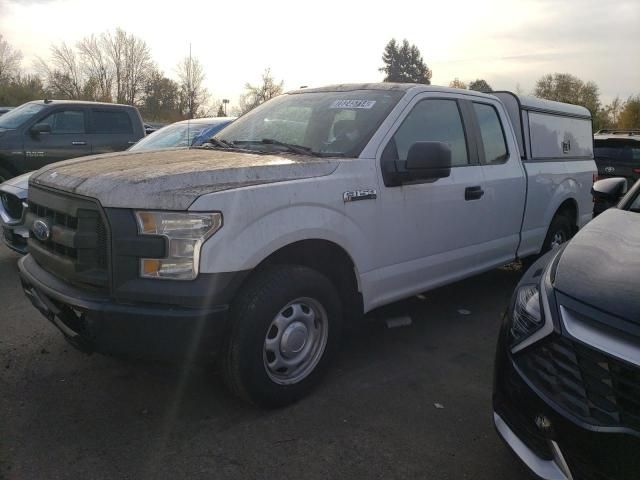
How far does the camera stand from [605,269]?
2.33 meters

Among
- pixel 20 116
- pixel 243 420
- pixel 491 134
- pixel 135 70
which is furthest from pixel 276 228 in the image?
pixel 135 70

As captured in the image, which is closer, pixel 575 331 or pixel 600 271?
pixel 575 331

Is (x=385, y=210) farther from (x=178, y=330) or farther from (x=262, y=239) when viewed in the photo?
(x=178, y=330)

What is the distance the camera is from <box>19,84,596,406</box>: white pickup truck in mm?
2562

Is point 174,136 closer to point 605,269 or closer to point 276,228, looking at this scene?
point 276,228

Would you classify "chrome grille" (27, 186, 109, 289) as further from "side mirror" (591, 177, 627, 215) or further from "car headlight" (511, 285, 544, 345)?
"side mirror" (591, 177, 627, 215)

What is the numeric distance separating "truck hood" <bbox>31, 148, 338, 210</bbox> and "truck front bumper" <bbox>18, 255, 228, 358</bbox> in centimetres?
44

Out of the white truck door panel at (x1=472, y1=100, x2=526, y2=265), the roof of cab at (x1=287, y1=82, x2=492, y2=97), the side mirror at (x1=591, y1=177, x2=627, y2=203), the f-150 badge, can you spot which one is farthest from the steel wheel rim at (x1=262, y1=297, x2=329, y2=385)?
the side mirror at (x1=591, y1=177, x2=627, y2=203)

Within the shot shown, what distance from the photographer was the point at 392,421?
296 centimetres

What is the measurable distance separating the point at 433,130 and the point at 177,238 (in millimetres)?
2247

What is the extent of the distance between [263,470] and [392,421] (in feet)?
2.65

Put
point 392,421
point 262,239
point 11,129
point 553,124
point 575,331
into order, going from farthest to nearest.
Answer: point 11,129 → point 553,124 → point 392,421 → point 262,239 → point 575,331

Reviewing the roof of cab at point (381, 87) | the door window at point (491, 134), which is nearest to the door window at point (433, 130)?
the roof of cab at point (381, 87)

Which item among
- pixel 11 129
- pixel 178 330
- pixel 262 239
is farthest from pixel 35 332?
pixel 11 129
